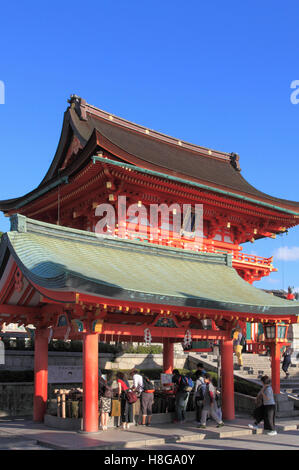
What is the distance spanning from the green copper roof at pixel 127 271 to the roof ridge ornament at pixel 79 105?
15.0 m

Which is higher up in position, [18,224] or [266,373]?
[18,224]

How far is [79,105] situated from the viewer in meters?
32.1

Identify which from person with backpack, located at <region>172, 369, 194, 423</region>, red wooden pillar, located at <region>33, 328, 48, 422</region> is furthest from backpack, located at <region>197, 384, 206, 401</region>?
red wooden pillar, located at <region>33, 328, 48, 422</region>

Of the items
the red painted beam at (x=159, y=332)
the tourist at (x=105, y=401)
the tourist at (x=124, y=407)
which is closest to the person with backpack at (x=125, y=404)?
the tourist at (x=124, y=407)

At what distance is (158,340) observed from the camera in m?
21.8

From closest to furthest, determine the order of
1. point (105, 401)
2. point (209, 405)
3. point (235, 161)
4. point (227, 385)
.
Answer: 1. point (105, 401)
2. point (209, 405)
3. point (227, 385)
4. point (235, 161)

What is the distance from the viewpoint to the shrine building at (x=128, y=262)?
14305 millimetres

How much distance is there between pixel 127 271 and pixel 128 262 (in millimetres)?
1178

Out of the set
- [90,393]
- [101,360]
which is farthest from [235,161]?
[90,393]

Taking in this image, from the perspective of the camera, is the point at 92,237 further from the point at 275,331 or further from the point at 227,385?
the point at 275,331

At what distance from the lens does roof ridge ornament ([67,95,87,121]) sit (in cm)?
3192

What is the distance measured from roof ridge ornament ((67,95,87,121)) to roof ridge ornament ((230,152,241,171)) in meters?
13.7
